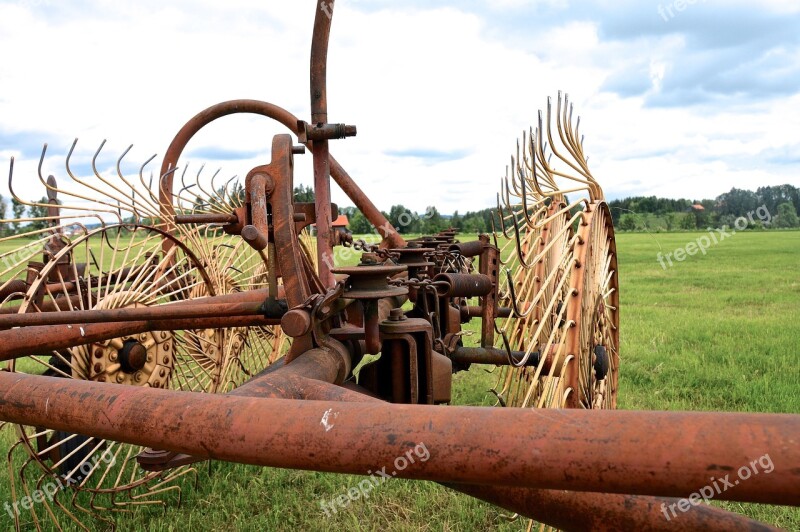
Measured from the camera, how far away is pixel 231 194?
4418 millimetres

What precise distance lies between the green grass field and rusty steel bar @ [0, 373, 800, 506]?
3.0 inches

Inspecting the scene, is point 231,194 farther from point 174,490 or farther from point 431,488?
point 431,488

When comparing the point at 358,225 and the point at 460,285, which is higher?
the point at 358,225

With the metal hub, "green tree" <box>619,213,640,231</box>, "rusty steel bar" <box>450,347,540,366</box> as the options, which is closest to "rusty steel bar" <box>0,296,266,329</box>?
the metal hub

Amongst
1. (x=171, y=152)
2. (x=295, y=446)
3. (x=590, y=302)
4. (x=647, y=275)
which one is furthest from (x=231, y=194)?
(x=647, y=275)

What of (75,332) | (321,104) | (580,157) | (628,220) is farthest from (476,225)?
(75,332)

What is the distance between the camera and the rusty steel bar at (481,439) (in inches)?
28.3

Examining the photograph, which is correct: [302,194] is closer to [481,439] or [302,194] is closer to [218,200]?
[218,200]

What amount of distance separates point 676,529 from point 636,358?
4.98 metres

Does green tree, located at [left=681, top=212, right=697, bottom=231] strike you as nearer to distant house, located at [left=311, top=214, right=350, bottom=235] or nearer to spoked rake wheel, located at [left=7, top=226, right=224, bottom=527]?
distant house, located at [left=311, top=214, right=350, bottom=235]

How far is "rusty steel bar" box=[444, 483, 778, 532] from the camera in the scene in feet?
2.94

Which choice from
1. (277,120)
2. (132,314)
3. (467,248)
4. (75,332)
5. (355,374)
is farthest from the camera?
(277,120)

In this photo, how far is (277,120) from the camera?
387 centimetres

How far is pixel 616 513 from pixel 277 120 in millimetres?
3412
